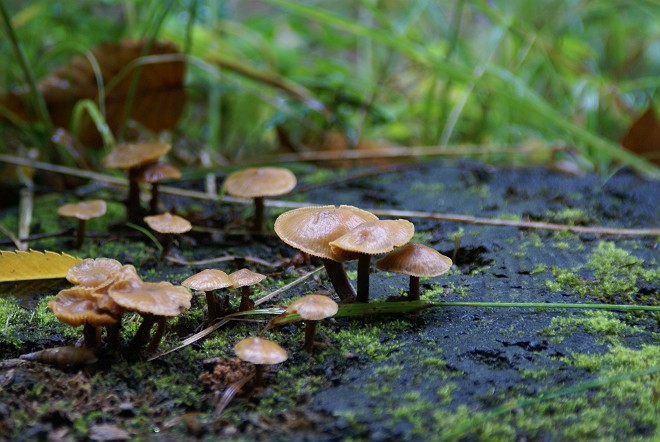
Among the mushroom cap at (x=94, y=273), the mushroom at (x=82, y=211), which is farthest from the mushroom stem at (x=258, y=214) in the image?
the mushroom cap at (x=94, y=273)

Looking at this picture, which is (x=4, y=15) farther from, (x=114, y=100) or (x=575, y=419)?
(x=575, y=419)

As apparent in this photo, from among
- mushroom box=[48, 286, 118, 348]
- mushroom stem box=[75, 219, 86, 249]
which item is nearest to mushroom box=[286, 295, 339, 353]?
mushroom box=[48, 286, 118, 348]

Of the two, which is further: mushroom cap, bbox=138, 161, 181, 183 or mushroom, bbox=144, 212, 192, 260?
mushroom cap, bbox=138, 161, 181, 183

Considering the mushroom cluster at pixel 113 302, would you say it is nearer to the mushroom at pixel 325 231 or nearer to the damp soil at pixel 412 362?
the damp soil at pixel 412 362

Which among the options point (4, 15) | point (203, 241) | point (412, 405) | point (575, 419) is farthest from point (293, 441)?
point (4, 15)

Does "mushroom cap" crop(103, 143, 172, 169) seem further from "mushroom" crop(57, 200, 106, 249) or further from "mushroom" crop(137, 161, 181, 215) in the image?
"mushroom" crop(57, 200, 106, 249)

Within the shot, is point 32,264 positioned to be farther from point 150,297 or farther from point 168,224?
point 150,297

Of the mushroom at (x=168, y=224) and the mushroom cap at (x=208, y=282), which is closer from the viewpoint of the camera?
the mushroom cap at (x=208, y=282)
